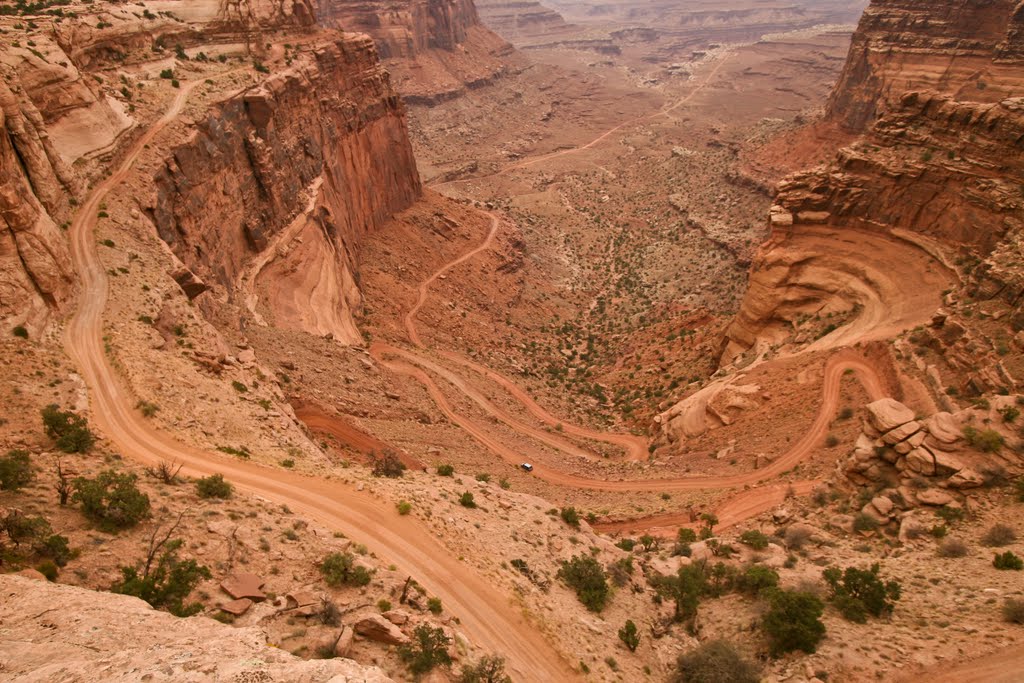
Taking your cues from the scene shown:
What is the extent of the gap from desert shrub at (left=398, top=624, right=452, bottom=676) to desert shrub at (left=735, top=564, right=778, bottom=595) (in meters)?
10.2

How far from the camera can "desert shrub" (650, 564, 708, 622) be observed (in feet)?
65.5

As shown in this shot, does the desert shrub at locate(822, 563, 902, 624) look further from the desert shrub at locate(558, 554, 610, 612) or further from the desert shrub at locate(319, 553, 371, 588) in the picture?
the desert shrub at locate(319, 553, 371, 588)

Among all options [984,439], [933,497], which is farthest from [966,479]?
[984,439]

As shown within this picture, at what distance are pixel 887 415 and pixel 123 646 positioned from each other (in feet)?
77.9

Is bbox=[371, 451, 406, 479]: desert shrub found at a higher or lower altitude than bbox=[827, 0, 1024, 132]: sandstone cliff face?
lower

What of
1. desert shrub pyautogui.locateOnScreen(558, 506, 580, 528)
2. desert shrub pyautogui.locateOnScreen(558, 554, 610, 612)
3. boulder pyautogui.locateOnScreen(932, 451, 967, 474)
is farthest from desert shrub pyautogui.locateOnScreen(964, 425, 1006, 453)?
desert shrub pyautogui.locateOnScreen(558, 506, 580, 528)

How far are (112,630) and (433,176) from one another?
305 ft

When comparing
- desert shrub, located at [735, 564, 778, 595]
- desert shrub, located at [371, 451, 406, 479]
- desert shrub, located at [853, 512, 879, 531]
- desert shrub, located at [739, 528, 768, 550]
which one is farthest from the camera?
desert shrub, located at [371, 451, 406, 479]

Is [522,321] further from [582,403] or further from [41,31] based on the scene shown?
[41,31]

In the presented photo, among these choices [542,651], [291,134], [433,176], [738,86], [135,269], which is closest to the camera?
[542,651]

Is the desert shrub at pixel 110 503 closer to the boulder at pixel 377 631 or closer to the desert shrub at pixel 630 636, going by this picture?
the boulder at pixel 377 631

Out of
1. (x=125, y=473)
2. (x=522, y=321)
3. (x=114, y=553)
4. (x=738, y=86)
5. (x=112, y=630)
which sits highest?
(x=738, y=86)

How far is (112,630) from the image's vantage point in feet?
36.1

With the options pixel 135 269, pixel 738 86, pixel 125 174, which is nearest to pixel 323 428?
pixel 135 269
